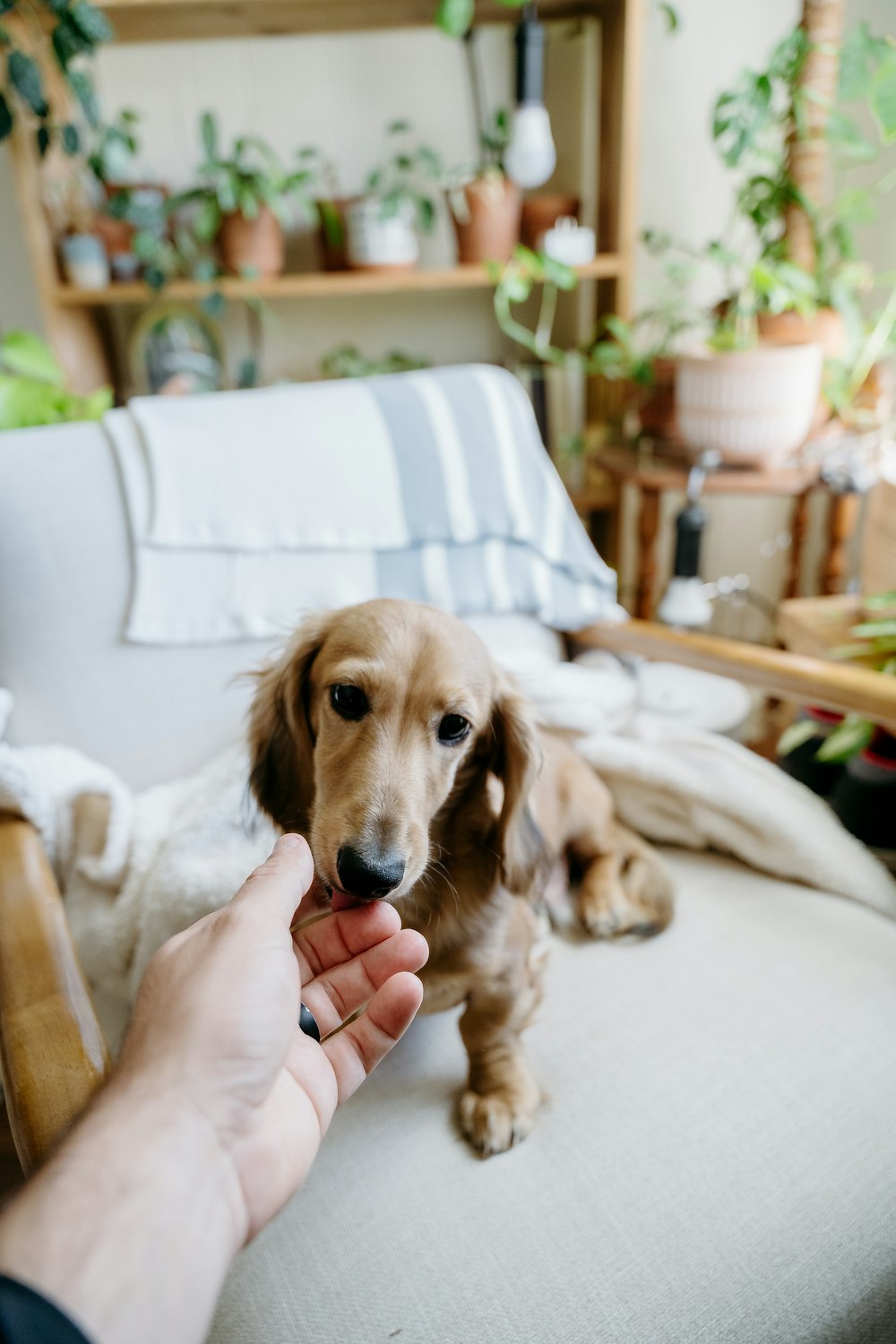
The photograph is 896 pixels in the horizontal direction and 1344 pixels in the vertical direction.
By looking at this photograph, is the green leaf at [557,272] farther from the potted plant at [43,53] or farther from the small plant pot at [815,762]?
the small plant pot at [815,762]

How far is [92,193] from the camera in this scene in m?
2.13

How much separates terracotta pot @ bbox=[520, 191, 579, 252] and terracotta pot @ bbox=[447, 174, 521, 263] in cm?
4

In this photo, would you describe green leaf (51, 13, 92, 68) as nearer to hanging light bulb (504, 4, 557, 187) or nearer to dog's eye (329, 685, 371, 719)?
hanging light bulb (504, 4, 557, 187)

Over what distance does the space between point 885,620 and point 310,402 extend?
102cm

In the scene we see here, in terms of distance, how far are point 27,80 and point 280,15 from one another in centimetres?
71

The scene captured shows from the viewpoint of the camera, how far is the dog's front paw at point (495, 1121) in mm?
803

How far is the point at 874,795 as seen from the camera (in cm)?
136

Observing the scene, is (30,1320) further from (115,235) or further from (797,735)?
(115,235)

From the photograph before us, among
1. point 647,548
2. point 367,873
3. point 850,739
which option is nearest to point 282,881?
point 367,873

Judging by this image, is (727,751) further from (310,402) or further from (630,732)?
(310,402)

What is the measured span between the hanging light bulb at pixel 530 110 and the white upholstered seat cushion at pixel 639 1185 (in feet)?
5.66

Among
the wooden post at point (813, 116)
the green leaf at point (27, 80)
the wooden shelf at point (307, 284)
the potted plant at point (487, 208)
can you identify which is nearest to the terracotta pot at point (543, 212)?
the potted plant at point (487, 208)

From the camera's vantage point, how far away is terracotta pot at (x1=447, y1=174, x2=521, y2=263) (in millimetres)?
1934

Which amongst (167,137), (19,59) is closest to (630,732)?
(19,59)
